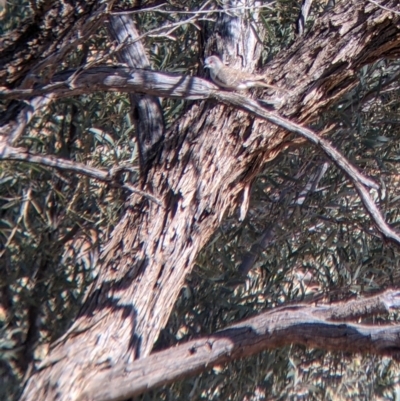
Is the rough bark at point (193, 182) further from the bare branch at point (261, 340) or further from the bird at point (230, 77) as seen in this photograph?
the bare branch at point (261, 340)

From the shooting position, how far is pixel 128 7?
82.7 inches

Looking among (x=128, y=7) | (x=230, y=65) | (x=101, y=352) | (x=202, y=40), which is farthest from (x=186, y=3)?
(x=101, y=352)

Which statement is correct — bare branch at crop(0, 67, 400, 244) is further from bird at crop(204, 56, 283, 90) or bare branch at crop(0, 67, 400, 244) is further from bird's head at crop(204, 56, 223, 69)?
bird's head at crop(204, 56, 223, 69)

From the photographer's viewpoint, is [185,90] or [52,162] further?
[185,90]

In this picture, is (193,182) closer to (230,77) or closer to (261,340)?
(230,77)

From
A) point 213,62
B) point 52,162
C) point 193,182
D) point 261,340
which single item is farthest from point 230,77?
point 261,340

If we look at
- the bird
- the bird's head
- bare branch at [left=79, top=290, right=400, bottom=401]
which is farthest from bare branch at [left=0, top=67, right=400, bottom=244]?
the bird's head

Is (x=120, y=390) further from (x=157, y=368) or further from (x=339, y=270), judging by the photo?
(x=339, y=270)

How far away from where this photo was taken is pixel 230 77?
2.21 meters

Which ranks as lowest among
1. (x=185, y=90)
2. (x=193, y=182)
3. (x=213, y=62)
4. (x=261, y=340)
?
(x=261, y=340)

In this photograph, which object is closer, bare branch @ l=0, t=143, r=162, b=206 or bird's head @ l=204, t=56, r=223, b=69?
bare branch @ l=0, t=143, r=162, b=206

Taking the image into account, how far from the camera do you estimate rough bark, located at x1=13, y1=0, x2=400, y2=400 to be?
84.6 inches

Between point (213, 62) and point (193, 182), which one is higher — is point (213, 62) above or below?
above

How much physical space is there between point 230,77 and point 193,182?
0.33 meters
